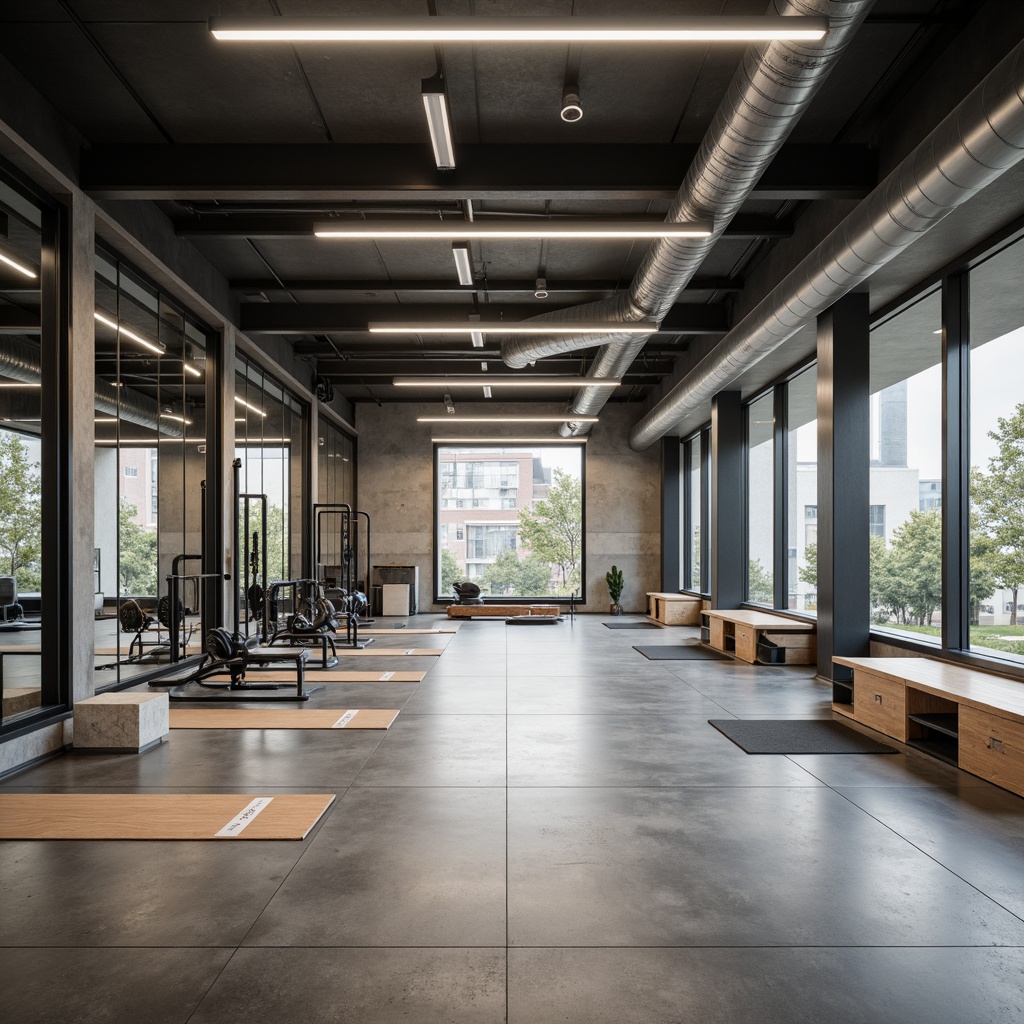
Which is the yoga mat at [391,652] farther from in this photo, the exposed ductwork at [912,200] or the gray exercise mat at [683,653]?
the exposed ductwork at [912,200]

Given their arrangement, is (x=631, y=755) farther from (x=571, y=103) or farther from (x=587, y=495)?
(x=587, y=495)

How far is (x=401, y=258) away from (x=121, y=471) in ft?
12.8

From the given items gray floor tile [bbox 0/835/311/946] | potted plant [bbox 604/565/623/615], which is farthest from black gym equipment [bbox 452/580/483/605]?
gray floor tile [bbox 0/835/311/946]

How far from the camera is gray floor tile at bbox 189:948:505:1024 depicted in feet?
7.45

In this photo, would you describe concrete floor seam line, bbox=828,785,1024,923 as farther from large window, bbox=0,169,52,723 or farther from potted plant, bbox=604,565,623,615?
potted plant, bbox=604,565,623,615

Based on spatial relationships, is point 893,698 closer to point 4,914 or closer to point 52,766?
point 4,914

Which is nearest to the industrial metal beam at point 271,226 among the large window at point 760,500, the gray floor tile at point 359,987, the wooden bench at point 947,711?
the large window at point 760,500

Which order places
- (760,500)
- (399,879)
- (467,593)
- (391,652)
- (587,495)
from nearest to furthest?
(399,879) → (391,652) → (760,500) → (467,593) → (587,495)

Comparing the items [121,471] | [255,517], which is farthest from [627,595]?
[121,471]

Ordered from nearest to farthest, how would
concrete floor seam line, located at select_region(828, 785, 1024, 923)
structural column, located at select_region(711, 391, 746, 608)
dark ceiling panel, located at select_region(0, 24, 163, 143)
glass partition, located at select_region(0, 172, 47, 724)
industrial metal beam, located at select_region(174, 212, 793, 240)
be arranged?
concrete floor seam line, located at select_region(828, 785, 1024, 923), dark ceiling panel, located at select_region(0, 24, 163, 143), glass partition, located at select_region(0, 172, 47, 724), industrial metal beam, located at select_region(174, 212, 793, 240), structural column, located at select_region(711, 391, 746, 608)

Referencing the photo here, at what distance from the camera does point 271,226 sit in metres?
7.30

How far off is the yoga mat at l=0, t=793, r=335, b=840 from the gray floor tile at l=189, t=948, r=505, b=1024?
45.0 inches

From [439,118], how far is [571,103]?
43.0 inches

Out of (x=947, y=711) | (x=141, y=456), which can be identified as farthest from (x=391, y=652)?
(x=947, y=711)
